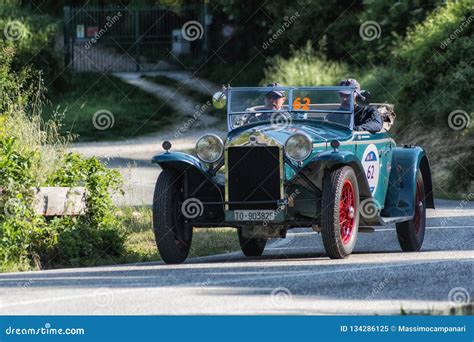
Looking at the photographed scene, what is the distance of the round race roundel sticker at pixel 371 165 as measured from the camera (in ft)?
49.2

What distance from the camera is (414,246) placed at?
16016 millimetres

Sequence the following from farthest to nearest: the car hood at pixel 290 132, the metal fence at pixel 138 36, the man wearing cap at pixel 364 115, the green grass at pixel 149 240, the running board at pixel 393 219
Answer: the metal fence at pixel 138 36, the green grass at pixel 149 240, the man wearing cap at pixel 364 115, the running board at pixel 393 219, the car hood at pixel 290 132

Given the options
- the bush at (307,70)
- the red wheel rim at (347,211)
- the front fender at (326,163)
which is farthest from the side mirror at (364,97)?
the bush at (307,70)

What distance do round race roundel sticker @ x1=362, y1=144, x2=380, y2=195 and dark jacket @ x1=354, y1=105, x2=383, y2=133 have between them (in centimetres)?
24

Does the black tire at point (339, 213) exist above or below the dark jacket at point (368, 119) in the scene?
below

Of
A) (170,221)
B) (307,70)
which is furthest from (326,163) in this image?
(307,70)

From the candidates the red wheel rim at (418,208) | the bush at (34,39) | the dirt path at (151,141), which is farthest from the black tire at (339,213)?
the bush at (34,39)

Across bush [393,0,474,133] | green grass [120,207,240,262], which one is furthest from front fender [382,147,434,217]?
bush [393,0,474,133]

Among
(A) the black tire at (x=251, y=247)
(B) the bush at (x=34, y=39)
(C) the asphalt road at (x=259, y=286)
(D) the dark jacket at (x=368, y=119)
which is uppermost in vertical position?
(B) the bush at (x=34, y=39)

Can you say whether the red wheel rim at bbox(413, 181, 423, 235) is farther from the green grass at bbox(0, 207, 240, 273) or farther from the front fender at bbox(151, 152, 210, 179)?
the front fender at bbox(151, 152, 210, 179)

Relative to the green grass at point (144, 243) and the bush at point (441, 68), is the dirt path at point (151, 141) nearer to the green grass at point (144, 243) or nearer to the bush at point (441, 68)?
the green grass at point (144, 243)

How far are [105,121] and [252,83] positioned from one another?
15.0 ft

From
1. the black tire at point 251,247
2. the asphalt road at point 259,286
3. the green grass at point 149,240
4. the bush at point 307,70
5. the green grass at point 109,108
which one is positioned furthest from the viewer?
the green grass at point 109,108

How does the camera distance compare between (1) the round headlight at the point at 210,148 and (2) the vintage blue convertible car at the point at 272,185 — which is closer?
(2) the vintage blue convertible car at the point at 272,185
